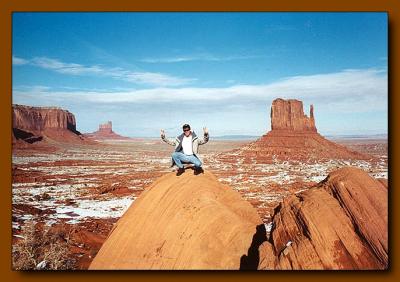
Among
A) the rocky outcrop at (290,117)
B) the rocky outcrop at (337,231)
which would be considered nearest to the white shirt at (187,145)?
the rocky outcrop at (337,231)

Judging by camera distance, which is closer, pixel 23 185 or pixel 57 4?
pixel 57 4

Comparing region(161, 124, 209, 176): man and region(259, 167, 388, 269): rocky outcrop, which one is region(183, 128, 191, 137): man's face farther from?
region(259, 167, 388, 269): rocky outcrop

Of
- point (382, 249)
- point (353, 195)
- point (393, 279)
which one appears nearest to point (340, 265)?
point (382, 249)

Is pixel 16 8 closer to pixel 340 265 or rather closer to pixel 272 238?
pixel 272 238

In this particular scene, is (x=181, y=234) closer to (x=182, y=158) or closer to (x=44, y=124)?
(x=182, y=158)

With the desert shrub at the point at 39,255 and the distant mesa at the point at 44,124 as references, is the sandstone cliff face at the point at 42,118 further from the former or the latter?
the desert shrub at the point at 39,255

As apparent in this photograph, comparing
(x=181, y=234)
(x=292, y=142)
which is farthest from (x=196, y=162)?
(x=292, y=142)
